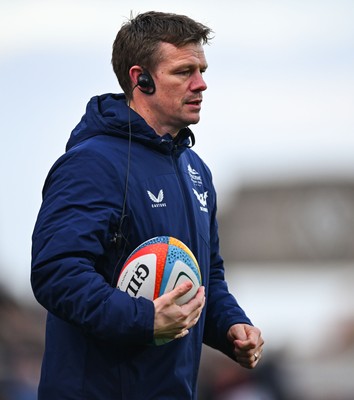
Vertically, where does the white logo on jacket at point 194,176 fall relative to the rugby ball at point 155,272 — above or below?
above

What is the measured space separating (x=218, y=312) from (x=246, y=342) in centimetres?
28

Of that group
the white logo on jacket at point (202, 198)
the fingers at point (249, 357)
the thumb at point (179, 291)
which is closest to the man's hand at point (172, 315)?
the thumb at point (179, 291)

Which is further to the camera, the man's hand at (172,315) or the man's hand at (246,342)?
the man's hand at (246,342)

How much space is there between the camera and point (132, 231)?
6.00 m

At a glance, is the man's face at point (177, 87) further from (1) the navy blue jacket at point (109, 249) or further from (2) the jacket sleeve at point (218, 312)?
(2) the jacket sleeve at point (218, 312)

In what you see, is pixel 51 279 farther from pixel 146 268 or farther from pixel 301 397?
pixel 301 397

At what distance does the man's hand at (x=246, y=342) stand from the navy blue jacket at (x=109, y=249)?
9 cm

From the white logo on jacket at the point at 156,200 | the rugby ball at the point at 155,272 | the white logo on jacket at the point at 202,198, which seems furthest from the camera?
the white logo on jacket at the point at 202,198

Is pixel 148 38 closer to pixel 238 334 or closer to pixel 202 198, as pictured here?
pixel 202 198

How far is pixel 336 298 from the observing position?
25.2 metres

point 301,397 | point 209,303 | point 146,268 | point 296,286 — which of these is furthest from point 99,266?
point 296,286

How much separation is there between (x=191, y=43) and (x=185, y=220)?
79 cm

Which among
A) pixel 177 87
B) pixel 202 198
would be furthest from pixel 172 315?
pixel 177 87

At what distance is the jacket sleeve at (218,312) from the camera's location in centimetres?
643
